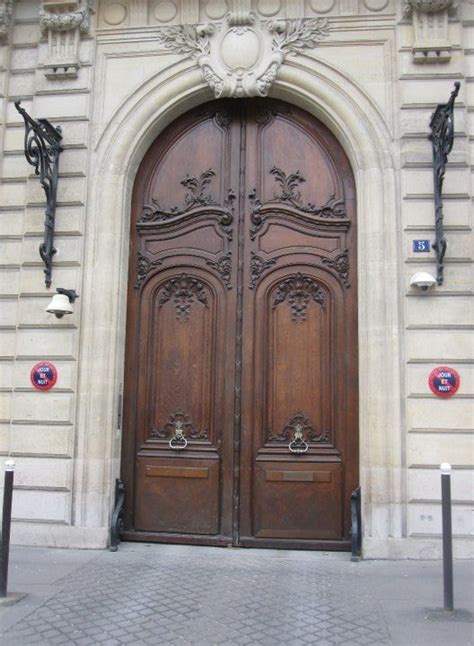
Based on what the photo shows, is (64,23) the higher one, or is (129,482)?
(64,23)

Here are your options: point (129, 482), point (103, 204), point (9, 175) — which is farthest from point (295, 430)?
point (9, 175)

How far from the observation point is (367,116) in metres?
7.40

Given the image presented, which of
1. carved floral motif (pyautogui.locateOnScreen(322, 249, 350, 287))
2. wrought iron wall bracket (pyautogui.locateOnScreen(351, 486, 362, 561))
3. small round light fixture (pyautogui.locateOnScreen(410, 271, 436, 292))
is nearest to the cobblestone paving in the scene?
wrought iron wall bracket (pyautogui.locateOnScreen(351, 486, 362, 561))

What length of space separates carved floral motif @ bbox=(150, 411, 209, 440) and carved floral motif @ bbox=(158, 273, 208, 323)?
117cm

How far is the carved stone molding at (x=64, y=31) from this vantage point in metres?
7.88

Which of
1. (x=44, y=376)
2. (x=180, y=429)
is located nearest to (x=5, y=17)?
(x=44, y=376)

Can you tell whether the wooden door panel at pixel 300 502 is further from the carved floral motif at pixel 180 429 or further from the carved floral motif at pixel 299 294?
the carved floral motif at pixel 299 294

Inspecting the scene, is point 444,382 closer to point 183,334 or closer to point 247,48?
point 183,334

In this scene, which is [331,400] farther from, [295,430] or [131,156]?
[131,156]

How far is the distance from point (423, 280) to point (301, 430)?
2183mm

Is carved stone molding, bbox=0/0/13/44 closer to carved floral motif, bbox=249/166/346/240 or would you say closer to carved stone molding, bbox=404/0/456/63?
carved floral motif, bbox=249/166/346/240

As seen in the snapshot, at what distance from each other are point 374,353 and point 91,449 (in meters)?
3.40

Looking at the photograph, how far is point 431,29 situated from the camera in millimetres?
7395

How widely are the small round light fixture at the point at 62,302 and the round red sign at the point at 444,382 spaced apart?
413 cm
